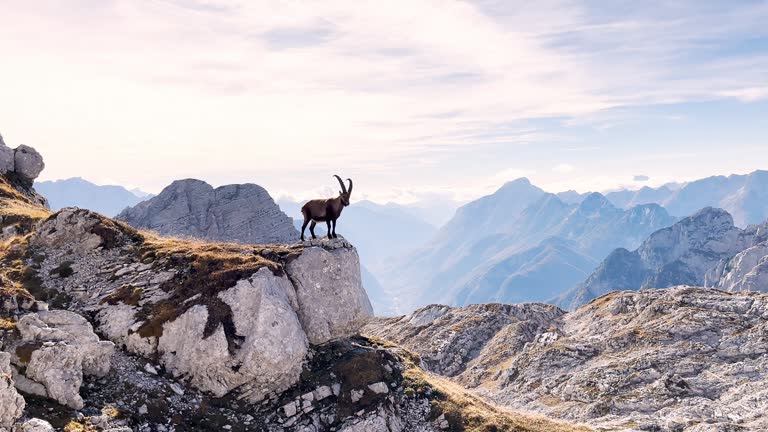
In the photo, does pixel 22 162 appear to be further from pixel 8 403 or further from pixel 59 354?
pixel 8 403

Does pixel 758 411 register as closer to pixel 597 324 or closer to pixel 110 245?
pixel 597 324

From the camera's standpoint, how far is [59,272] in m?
32.5

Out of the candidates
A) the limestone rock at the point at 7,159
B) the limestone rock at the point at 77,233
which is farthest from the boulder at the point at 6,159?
the limestone rock at the point at 77,233

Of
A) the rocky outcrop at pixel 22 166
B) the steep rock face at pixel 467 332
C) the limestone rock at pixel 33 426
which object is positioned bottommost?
the steep rock face at pixel 467 332

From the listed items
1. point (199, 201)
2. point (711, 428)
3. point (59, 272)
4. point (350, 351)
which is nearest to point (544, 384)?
point (711, 428)

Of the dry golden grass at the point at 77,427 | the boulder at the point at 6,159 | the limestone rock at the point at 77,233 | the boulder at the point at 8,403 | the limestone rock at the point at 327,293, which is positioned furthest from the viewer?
the boulder at the point at 6,159

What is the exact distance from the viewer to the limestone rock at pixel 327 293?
34.7m

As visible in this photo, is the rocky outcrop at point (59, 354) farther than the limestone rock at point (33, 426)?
Yes

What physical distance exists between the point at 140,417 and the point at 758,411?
50736 millimetres

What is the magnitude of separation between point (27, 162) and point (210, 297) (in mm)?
53852

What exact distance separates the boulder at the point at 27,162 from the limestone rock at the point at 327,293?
53.4m

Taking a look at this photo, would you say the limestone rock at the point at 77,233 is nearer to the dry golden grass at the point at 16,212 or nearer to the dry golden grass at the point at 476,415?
the dry golden grass at the point at 16,212

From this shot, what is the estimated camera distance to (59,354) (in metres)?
23.3

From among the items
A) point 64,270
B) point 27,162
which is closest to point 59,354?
point 64,270
